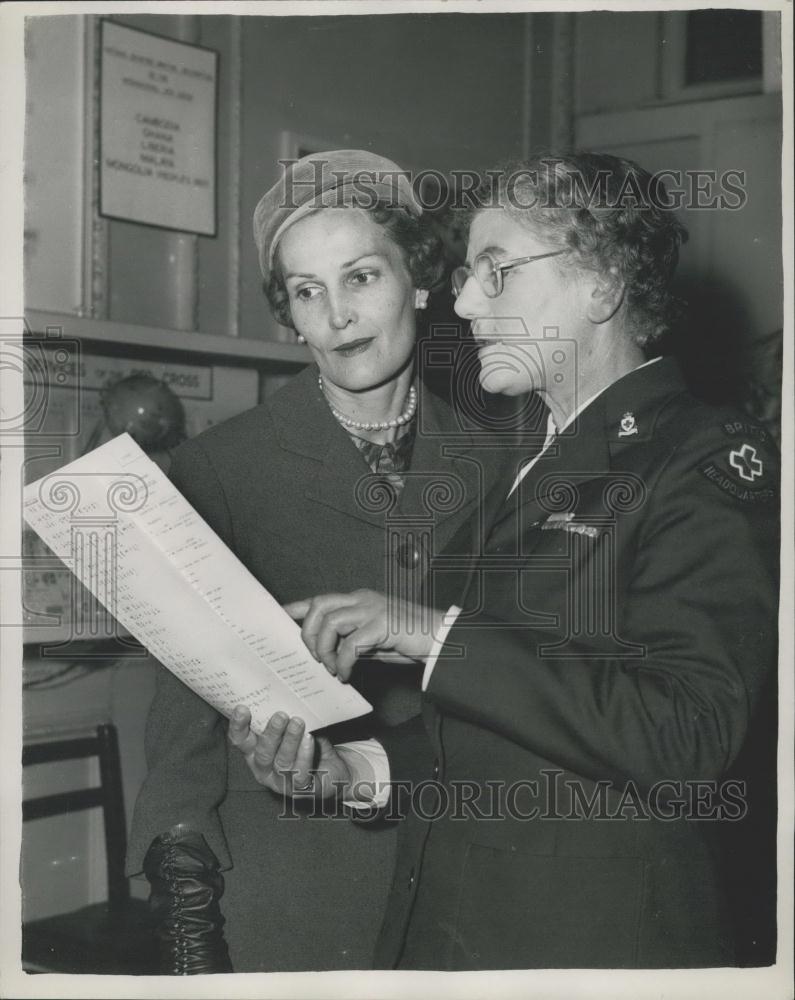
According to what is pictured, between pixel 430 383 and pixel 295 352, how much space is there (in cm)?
105

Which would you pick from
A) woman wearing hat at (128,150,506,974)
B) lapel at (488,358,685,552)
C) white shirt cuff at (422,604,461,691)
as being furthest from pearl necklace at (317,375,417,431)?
white shirt cuff at (422,604,461,691)

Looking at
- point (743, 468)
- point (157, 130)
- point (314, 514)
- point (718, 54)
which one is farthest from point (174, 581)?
point (718, 54)

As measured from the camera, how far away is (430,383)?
1.92m

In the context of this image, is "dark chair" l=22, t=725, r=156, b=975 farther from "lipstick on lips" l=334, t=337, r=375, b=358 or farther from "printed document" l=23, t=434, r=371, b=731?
"lipstick on lips" l=334, t=337, r=375, b=358

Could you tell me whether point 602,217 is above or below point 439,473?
above

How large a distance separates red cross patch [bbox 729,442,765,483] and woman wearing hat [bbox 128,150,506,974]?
54 centimetres

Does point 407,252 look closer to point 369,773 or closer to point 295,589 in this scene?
point 295,589

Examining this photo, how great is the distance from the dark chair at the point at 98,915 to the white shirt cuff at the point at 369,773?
383mm

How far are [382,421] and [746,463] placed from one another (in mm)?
668

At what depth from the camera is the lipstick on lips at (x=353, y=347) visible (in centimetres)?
160

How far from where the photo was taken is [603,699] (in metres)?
1.07

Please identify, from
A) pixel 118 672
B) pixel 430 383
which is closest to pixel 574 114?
pixel 430 383

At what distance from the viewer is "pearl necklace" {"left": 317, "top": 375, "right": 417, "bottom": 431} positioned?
1642mm

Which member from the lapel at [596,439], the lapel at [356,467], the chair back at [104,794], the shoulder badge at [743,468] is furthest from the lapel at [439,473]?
the chair back at [104,794]
